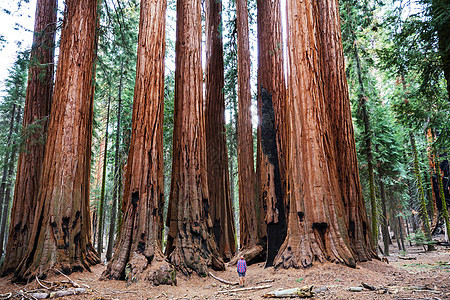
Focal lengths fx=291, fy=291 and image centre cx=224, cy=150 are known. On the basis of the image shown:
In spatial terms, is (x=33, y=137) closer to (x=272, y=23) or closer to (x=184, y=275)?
(x=184, y=275)

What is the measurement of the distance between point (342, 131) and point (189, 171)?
13.0 ft

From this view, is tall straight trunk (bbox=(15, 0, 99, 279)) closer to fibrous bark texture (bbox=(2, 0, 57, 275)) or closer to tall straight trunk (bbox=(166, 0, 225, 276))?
fibrous bark texture (bbox=(2, 0, 57, 275))

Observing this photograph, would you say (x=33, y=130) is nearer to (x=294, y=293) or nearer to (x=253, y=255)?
(x=253, y=255)

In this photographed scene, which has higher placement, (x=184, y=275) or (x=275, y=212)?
(x=275, y=212)

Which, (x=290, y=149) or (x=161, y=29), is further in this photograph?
(x=161, y=29)

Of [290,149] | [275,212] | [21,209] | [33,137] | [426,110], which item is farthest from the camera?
[426,110]

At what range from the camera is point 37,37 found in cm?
888

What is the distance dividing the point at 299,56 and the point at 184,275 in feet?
17.2

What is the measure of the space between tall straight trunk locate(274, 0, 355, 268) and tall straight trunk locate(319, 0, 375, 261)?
107 centimetres

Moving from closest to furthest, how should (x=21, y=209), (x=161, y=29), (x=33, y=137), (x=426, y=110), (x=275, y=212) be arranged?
(x=275, y=212)
(x=161, y=29)
(x=21, y=209)
(x=33, y=137)
(x=426, y=110)

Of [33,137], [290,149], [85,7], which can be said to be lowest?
[290,149]

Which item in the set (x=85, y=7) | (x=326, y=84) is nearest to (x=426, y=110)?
(x=326, y=84)

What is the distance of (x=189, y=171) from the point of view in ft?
23.0

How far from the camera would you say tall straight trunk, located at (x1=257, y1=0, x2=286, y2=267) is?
6.87m
